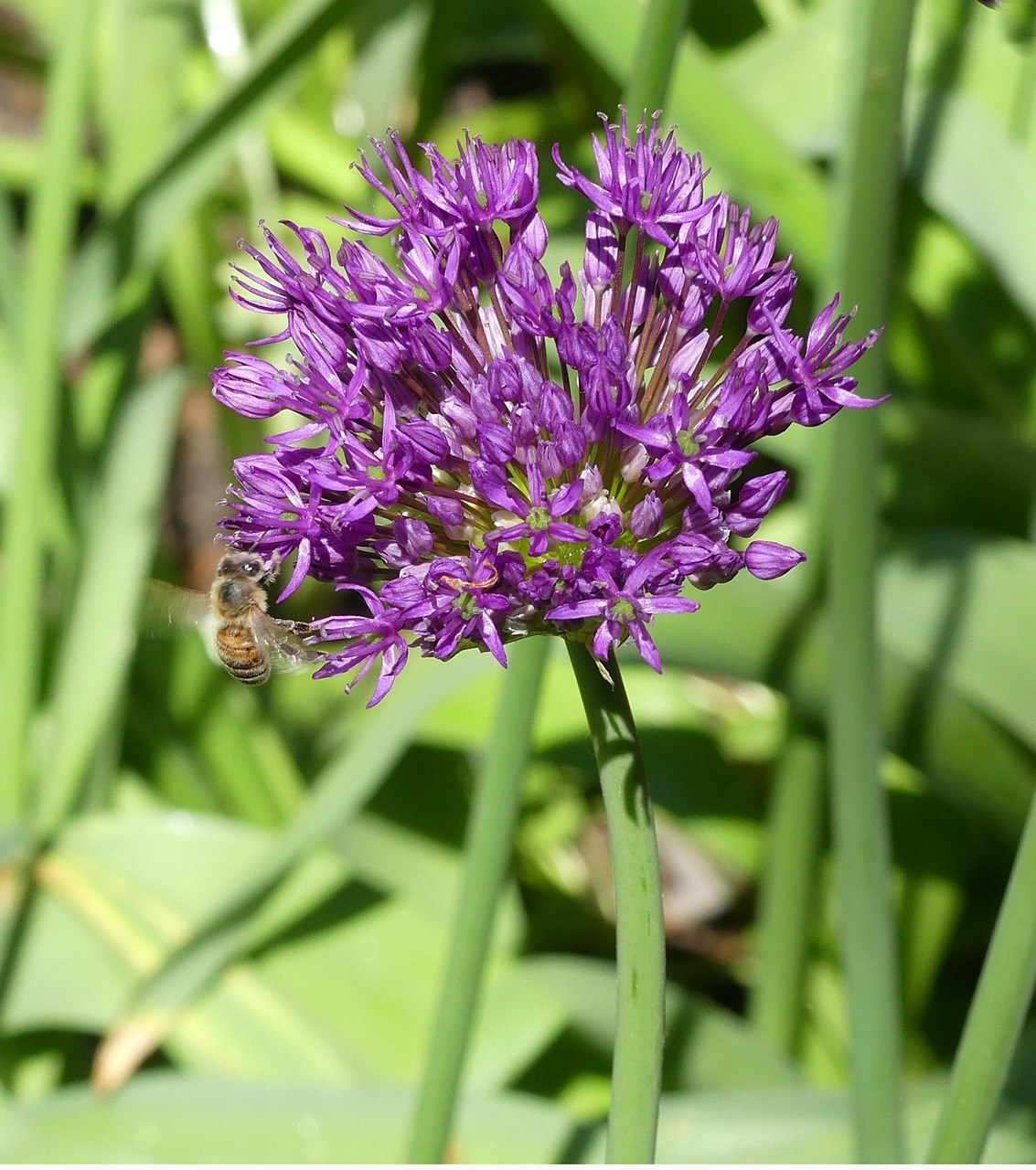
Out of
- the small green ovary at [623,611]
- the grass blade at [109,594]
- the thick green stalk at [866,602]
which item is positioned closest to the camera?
the small green ovary at [623,611]

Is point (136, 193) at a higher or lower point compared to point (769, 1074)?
higher

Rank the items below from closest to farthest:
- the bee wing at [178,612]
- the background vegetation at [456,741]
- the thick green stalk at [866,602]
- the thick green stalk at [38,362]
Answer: the thick green stalk at [866,602]
the bee wing at [178,612]
the background vegetation at [456,741]
the thick green stalk at [38,362]

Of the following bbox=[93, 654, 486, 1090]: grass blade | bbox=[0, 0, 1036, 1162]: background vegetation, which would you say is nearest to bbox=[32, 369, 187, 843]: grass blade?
bbox=[0, 0, 1036, 1162]: background vegetation

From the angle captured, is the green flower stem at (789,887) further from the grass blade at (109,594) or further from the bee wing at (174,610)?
the grass blade at (109,594)

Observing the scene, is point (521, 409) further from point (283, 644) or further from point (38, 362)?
point (38, 362)

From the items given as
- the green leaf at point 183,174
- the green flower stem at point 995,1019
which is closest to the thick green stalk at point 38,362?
the green leaf at point 183,174

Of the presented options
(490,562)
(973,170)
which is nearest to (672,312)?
(490,562)

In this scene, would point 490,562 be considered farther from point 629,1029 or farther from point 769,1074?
point 769,1074
